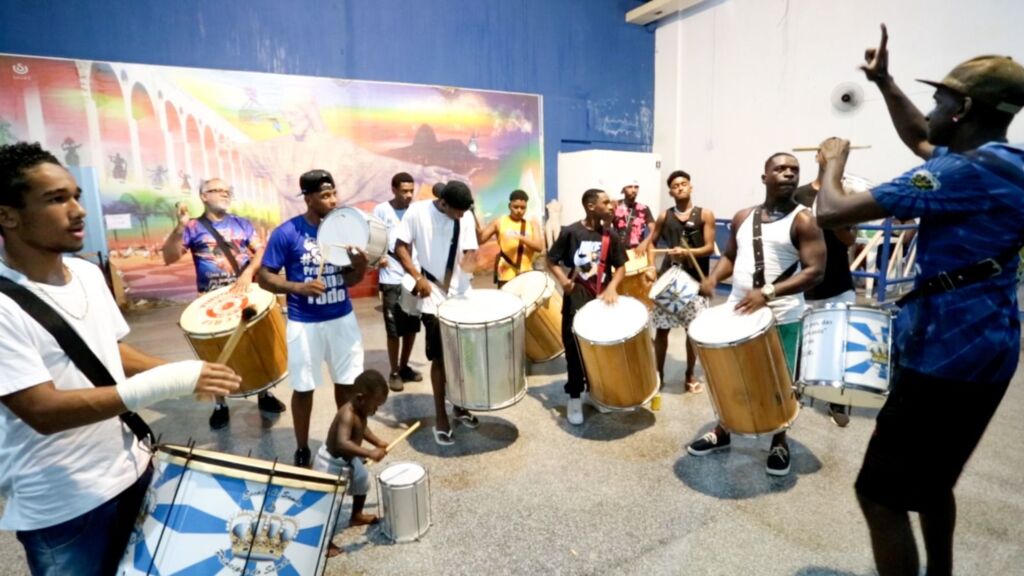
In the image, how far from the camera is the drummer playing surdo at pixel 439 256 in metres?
3.38

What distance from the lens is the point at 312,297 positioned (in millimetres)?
2781

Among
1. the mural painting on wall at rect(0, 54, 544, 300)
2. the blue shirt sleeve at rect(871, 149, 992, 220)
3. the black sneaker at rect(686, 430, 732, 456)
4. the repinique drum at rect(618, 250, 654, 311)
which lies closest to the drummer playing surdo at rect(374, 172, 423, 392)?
the repinique drum at rect(618, 250, 654, 311)

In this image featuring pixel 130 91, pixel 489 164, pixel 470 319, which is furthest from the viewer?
pixel 489 164

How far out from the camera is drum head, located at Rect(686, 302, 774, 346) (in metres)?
2.60

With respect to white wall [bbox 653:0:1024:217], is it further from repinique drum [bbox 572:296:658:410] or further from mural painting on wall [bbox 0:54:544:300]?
repinique drum [bbox 572:296:658:410]

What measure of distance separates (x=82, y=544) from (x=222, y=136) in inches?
285

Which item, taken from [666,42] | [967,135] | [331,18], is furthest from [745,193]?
[967,135]

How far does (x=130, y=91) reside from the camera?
6.87m

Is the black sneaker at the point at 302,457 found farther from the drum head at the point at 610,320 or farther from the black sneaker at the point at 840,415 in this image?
the black sneaker at the point at 840,415

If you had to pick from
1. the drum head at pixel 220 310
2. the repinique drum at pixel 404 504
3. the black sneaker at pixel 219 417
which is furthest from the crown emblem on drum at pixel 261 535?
the black sneaker at pixel 219 417

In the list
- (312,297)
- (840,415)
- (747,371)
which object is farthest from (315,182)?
Answer: (840,415)

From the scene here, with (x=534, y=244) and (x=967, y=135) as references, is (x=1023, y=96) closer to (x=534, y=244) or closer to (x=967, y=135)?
(x=967, y=135)

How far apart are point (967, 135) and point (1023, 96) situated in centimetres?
14

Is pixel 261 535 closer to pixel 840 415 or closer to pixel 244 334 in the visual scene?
pixel 244 334
